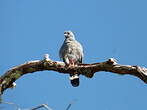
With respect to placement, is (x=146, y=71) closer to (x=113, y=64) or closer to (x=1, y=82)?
(x=113, y=64)

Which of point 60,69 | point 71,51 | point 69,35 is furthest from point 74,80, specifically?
point 69,35

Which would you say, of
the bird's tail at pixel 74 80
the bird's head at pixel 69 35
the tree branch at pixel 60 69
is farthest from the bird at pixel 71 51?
the tree branch at pixel 60 69

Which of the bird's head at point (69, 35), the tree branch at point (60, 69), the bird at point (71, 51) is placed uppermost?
the bird's head at point (69, 35)

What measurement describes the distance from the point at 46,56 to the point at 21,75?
0.49 m

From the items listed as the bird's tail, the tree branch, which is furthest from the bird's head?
the tree branch

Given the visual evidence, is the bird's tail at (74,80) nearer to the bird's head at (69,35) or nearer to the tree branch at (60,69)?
the tree branch at (60,69)

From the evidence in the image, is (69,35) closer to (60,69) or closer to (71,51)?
(71,51)

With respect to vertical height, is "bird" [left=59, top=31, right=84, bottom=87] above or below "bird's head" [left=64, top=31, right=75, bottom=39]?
below

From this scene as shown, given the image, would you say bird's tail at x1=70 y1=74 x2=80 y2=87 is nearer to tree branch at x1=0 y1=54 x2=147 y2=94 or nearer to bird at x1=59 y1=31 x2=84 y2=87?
tree branch at x1=0 y1=54 x2=147 y2=94

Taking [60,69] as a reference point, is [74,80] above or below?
above

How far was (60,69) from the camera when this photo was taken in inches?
243

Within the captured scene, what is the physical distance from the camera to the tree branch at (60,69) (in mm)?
5738

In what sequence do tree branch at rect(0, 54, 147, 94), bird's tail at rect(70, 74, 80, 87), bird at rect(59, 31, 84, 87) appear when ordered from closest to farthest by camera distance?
tree branch at rect(0, 54, 147, 94) → bird's tail at rect(70, 74, 80, 87) → bird at rect(59, 31, 84, 87)

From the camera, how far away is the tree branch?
574 cm
